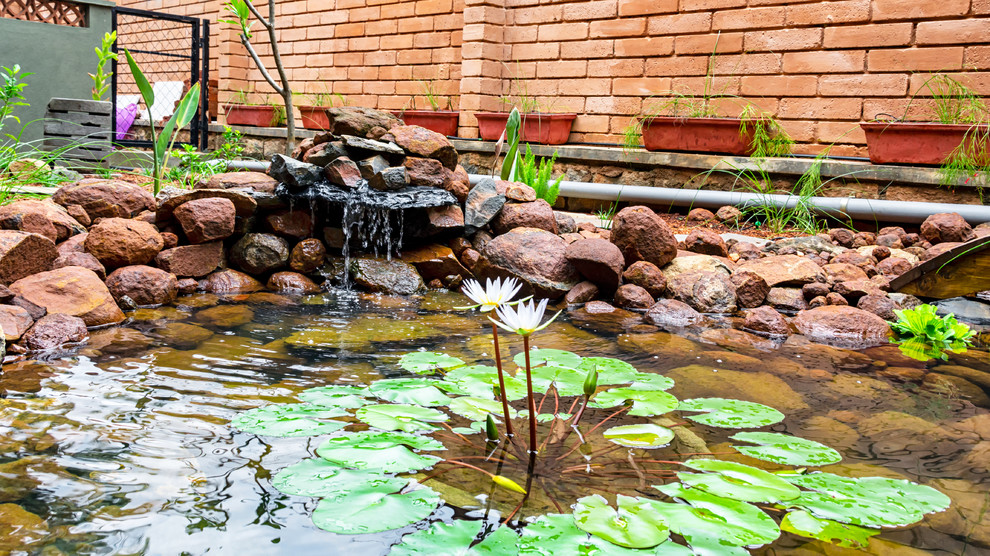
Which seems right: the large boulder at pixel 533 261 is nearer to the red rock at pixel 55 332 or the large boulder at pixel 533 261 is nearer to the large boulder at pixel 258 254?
the large boulder at pixel 258 254

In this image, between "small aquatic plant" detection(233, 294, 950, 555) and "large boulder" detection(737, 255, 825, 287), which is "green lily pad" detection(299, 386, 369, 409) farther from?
"large boulder" detection(737, 255, 825, 287)

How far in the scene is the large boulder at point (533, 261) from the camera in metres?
4.48

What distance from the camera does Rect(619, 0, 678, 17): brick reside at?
7.24 meters

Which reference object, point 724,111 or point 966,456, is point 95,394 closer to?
point 966,456

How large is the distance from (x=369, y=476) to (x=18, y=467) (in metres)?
0.91

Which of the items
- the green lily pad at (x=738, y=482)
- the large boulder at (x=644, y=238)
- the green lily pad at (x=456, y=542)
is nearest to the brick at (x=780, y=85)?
the large boulder at (x=644, y=238)

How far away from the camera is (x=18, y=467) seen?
1.77m

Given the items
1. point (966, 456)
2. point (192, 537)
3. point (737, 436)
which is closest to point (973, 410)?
point (966, 456)

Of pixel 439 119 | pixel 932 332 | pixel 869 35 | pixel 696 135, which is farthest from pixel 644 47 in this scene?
pixel 932 332

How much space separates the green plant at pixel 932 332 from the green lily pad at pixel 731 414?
77.9 inches

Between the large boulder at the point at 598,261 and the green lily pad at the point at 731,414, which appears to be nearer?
the green lily pad at the point at 731,414

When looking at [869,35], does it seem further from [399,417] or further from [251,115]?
[251,115]

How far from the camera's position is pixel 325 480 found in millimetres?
1547

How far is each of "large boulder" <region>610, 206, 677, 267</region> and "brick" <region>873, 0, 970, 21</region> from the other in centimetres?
321
